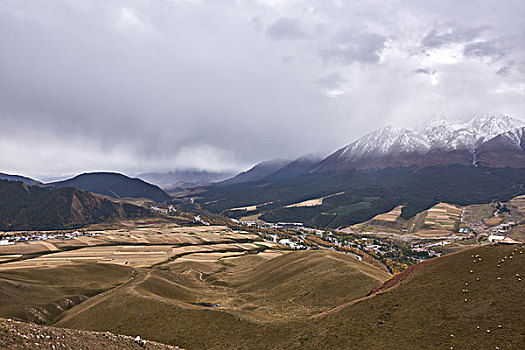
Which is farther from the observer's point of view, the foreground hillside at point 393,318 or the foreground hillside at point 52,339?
the foreground hillside at point 393,318

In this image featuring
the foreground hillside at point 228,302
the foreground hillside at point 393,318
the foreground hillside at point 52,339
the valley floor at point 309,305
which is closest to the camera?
the foreground hillside at point 52,339

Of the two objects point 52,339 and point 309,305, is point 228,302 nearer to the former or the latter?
point 309,305

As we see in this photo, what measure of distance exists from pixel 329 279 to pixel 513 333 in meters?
51.1

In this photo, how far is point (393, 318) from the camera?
43406 millimetres

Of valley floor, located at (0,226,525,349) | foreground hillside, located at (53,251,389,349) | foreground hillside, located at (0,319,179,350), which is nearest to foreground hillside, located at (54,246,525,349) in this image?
valley floor, located at (0,226,525,349)

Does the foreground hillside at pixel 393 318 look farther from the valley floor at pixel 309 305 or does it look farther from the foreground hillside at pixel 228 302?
the foreground hillside at pixel 228 302

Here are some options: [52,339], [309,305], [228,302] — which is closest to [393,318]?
[309,305]

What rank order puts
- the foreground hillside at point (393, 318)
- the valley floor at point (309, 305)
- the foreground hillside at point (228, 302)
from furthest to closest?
the foreground hillside at point (228, 302) < the valley floor at point (309, 305) < the foreground hillside at point (393, 318)

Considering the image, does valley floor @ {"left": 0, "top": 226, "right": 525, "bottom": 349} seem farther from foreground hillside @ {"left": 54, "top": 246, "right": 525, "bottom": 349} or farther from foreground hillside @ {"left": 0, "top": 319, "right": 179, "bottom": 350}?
foreground hillside @ {"left": 0, "top": 319, "right": 179, "bottom": 350}

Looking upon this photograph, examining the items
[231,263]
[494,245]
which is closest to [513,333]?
[494,245]

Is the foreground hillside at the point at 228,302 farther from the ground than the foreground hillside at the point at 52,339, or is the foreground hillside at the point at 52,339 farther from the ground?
the foreground hillside at the point at 52,339

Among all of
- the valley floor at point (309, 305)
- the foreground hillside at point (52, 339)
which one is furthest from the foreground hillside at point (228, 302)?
the foreground hillside at point (52, 339)

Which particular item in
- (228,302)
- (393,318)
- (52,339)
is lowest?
(228,302)

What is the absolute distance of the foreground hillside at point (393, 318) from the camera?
36.7 metres
